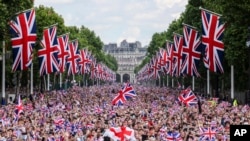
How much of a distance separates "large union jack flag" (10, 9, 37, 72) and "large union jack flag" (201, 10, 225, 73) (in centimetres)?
992

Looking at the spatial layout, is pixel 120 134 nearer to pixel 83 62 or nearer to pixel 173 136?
pixel 173 136

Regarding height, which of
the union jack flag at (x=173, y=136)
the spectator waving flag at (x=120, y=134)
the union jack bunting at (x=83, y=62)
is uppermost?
the union jack bunting at (x=83, y=62)

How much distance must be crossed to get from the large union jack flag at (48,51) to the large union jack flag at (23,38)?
1058cm

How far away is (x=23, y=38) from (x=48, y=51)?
11387 millimetres

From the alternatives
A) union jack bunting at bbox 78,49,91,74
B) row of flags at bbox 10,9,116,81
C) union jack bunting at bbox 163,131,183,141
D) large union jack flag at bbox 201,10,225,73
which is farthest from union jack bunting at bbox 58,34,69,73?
union jack bunting at bbox 163,131,183,141

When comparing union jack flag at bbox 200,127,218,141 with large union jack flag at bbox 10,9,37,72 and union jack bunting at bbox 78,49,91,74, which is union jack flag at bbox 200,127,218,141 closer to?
large union jack flag at bbox 10,9,37,72

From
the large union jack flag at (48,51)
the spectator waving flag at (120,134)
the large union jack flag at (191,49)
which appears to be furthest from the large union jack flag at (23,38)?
the spectator waving flag at (120,134)

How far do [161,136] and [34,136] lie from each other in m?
4.10

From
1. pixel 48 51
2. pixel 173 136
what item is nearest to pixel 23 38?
pixel 48 51

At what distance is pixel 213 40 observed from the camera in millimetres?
42031

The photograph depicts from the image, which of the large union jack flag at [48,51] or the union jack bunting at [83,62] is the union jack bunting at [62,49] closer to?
the large union jack flag at [48,51]

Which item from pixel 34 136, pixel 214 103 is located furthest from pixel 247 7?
pixel 34 136

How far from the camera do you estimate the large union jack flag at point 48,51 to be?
5300 centimetres

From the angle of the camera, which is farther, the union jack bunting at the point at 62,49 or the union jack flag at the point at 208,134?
the union jack bunting at the point at 62,49
